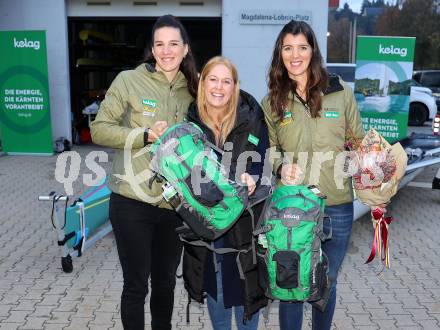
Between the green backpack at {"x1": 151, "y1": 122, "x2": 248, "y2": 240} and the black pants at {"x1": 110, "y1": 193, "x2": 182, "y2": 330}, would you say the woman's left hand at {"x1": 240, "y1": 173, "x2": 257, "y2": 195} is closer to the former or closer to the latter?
the green backpack at {"x1": 151, "y1": 122, "x2": 248, "y2": 240}

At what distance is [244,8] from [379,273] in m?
7.92

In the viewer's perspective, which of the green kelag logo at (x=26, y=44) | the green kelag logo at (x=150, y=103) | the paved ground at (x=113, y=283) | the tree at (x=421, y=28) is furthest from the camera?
the tree at (x=421, y=28)

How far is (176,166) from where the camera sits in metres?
2.52

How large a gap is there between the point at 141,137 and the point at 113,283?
233 centimetres

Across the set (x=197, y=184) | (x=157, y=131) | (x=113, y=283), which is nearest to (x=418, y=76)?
(x=113, y=283)

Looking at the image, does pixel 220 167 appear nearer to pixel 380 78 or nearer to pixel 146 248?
pixel 146 248

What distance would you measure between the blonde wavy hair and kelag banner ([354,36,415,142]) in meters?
7.01

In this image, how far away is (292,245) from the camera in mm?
2621

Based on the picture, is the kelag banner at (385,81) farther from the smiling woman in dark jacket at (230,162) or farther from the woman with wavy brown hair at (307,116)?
the smiling woman in dark jacket at (230,162)

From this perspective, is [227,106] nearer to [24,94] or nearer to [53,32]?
[24,94]

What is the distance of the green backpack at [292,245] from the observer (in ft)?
8.59

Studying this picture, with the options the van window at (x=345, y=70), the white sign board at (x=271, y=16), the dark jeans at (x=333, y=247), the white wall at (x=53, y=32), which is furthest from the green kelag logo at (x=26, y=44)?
the dark jeans at (x=333, y=247)

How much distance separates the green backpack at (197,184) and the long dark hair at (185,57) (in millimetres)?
462

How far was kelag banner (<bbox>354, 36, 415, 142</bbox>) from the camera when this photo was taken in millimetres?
→ 9266
